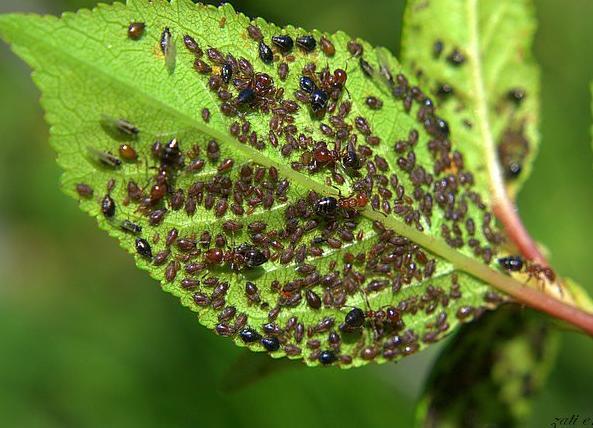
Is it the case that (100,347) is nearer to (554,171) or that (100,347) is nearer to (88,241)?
(88,241)

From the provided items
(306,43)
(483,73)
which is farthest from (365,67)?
(483,73)

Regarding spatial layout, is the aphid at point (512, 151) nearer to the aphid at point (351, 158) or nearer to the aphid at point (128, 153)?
the aphid at point (351, 158)

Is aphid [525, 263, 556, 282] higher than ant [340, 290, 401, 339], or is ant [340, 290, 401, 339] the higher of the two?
aphid [525, 263, 556, 282]

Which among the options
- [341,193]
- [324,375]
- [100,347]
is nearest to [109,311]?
[100,347]

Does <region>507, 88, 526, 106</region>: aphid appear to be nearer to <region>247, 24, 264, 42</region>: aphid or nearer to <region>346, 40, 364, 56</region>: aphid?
<region>346, 40, 364, 56</region>: aphid

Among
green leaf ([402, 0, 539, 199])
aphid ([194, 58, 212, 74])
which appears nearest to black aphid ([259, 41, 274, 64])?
aphid ([194, 58, 212, 74])

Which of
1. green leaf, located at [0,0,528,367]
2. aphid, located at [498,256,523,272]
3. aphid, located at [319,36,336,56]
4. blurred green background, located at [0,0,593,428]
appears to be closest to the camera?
green leaf, located at [0,0,528,367]
